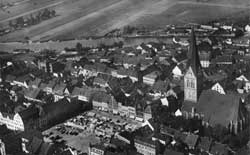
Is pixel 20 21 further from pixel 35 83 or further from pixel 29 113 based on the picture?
pixel 29 113

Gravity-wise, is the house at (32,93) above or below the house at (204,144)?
above

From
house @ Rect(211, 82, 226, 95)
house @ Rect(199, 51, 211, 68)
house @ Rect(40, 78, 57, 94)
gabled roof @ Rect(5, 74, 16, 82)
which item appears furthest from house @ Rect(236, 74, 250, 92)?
gabled roof @ Rect(5, 74, 16, 82)

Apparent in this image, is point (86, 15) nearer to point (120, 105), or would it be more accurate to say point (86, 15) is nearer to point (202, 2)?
point (202, 2)

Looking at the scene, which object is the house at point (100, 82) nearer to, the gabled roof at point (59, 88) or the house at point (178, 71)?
the gabled roof at point (59, 88)

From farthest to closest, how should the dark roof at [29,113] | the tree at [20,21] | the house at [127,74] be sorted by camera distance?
1. the tree at [20,21]
2. the house at [127,74]
3. the dark roof at [29,113]

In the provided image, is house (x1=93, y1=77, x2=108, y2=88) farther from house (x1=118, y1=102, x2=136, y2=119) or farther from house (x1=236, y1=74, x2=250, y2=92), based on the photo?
house (x1=236, y1=74, x2=250, y2=92)

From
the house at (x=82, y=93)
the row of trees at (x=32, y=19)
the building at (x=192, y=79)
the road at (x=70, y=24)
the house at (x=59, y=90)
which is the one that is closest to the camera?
the building at (x=192, y=79)

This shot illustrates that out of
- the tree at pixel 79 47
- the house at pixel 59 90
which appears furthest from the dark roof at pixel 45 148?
the tree at pixel 79 47
